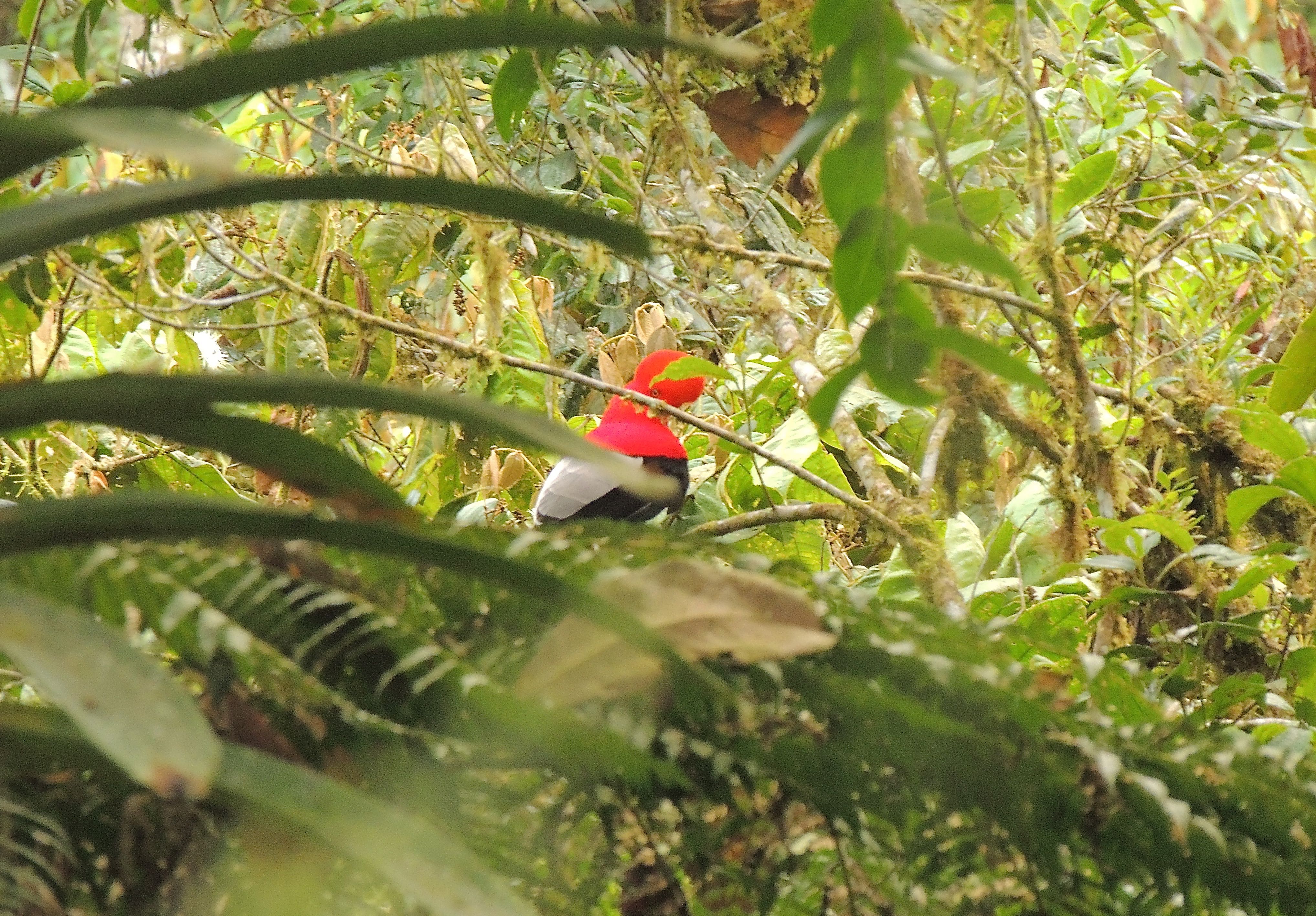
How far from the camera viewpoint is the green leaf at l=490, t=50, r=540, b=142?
5.27 feet

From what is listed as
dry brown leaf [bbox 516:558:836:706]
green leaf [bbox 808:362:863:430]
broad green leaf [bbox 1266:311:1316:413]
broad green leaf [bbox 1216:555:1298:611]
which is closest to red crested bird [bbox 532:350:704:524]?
broad green leaf [bbox 1266:311:1316:413]

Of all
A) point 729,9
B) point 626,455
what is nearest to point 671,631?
point 729,9

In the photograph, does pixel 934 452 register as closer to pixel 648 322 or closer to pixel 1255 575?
pixel 1255 575

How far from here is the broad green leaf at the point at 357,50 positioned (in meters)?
0.41

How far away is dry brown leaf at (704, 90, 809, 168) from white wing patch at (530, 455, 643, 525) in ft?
3.00

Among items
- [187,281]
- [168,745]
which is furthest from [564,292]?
[168,745]

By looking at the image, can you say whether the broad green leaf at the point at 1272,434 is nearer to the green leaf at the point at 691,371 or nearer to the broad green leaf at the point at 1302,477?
the broad green leaf at the point at 1302,477

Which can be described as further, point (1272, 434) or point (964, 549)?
point (964, 549)

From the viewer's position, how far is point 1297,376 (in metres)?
1.74

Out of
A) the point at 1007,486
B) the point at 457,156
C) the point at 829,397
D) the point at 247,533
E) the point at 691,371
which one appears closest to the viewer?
the point at 247,533

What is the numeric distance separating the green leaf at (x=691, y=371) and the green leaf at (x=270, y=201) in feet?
4.36

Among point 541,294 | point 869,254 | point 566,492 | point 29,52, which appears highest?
point 29,52

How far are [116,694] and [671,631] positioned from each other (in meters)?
0.23

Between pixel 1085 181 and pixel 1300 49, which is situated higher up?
pixel 1300 49
